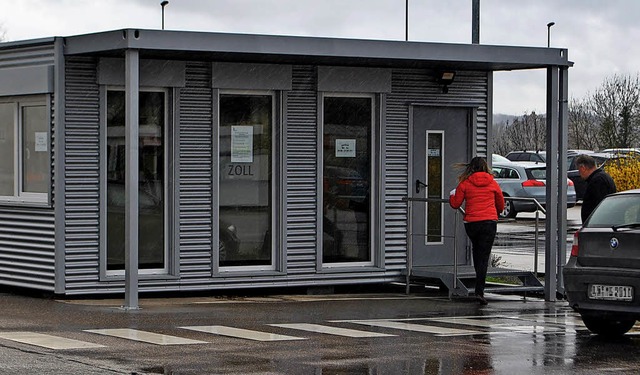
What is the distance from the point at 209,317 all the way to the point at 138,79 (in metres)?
2.85

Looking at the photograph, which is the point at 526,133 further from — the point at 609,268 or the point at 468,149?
the point at 609,268

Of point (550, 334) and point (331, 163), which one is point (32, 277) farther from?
point (550, 334)

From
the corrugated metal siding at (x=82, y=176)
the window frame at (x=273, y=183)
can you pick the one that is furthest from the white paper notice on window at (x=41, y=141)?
the window frame at (x=273, y=183)

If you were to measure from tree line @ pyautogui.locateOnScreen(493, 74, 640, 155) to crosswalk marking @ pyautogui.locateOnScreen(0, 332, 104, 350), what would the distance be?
4997cm

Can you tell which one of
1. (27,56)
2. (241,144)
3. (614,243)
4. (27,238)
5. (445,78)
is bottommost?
(27,238)

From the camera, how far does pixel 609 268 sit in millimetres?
12695

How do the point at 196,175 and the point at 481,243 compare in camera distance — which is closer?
the point at 481,243

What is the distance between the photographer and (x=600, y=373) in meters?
10.6

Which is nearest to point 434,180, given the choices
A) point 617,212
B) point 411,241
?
point 411,241

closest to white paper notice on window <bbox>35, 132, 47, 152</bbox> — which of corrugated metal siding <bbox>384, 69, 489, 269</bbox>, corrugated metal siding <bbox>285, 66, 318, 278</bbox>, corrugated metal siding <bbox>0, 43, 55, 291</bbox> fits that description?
corrugated metal siding <bbox>0, 43, 55, 291</bbox>

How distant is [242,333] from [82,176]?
4.02 m

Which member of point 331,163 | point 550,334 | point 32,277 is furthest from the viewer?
point 331,163

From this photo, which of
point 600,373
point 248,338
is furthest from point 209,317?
point 600,373

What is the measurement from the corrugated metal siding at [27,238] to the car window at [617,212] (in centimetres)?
644
